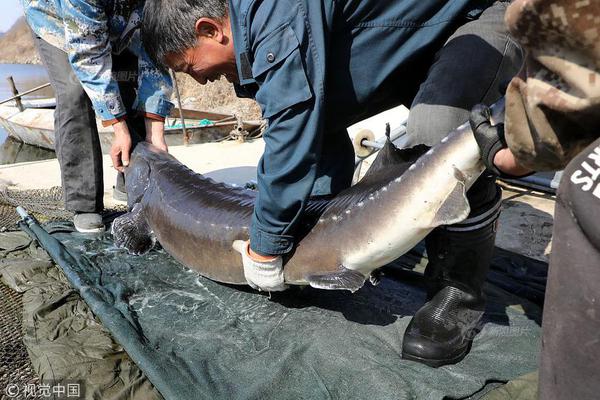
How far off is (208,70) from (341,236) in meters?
0.96

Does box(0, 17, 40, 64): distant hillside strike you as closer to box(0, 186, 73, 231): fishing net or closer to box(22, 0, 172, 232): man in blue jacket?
box(0, 186, 73, 231): fishing net

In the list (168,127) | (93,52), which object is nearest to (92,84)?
(93,52)

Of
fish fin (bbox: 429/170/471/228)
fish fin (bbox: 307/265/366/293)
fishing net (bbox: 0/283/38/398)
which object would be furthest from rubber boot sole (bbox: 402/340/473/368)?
fishing net (bbox: 0/283/38/398)

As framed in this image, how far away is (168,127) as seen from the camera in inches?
352

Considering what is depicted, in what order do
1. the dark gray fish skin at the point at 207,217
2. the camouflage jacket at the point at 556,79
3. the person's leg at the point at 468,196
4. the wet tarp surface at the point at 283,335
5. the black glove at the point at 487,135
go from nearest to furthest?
1. the camouflage jacket at the point at 556,79
2. the black glove at the point at 487,135
3. the wet tarp surface at the point at 283,335
4. the person's leg at the point at 468,196
5. the dark gray fish skin at the point at 207,217

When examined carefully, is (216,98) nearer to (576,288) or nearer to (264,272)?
(264,272)

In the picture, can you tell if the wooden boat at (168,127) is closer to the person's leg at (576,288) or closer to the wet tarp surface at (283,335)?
the wet tarp surface at (283,335)

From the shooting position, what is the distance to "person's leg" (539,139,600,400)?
1053mm

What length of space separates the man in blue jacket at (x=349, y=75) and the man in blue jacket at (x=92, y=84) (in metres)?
1.05

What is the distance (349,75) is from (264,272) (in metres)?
0.97

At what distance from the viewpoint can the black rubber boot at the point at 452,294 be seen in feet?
7.23

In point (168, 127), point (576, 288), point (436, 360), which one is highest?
point (576, 288)

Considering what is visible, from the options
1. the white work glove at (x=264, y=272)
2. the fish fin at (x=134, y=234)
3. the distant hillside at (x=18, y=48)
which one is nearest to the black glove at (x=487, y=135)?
the white work glove at (x=264, y=272)

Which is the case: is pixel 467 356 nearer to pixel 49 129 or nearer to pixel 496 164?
pixel 496 164
